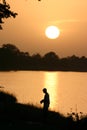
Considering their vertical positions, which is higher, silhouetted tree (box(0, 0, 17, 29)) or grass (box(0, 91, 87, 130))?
silhouetted tree (box(0, 0, 17, 29))

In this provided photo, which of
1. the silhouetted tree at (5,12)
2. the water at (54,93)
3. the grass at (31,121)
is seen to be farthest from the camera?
the water at (54,93)

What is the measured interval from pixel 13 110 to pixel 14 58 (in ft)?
391

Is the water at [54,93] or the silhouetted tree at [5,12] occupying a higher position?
the silhouetted tree at [5,12]

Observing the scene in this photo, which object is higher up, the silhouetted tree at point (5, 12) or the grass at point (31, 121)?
the silhouetted tree at point (5, 12)

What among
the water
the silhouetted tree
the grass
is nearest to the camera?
the grass

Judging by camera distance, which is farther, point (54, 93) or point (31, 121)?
point (54, 93)

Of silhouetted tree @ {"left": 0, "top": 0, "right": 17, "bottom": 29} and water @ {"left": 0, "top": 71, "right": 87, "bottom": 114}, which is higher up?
silhouetted tree @ {"left": 0, "top": 0, "right": 17, "bottom": 29}

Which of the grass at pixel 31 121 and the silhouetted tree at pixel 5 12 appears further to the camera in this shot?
the silhouetted tree at pixel 5 12

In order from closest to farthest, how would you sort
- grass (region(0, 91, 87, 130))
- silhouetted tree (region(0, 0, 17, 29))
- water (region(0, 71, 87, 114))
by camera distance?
grass (region(0, 91, 87, 130)), silhouetted tree (region(0, 0, 17, 29)), water (region(0, 71, 87, 114))

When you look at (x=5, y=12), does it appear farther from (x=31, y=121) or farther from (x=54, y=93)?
(x=54, y=93)

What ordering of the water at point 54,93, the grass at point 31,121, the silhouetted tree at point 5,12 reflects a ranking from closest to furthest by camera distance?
the grass at point 31,121
the silhouetted tree at point 5,12
the water at point 54,93

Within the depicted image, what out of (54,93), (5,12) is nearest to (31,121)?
(5,12)

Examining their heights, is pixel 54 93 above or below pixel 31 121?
above

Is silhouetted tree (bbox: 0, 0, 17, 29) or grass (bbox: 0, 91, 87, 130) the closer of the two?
grass (bbox: 0, 91, 87, 130)
